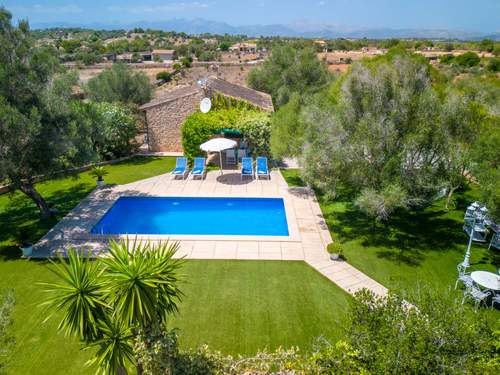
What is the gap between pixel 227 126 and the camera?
23.1m

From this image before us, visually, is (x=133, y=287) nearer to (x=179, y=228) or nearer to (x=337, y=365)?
(x=337, y=365)

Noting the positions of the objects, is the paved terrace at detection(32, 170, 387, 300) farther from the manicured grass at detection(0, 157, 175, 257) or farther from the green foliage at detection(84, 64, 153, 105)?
the green foliage at detection(84, 64, 153, 105)

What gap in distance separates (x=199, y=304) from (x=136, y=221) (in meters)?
7.80

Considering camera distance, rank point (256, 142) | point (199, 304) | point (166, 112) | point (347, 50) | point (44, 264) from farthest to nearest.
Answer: point (347, 50)
point (166, 112)
point (256, 142)
point (44, 264)
point (199, 304)

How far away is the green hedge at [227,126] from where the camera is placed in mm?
23000

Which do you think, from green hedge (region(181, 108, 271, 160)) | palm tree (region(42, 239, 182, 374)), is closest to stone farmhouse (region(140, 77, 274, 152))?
green hedge (region(181, 108, 271, 160))

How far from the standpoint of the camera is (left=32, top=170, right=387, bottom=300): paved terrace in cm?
1362

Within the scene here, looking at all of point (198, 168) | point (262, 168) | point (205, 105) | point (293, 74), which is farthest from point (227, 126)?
point (293, 74)

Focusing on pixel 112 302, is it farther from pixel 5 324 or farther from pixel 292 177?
pixel 292 177

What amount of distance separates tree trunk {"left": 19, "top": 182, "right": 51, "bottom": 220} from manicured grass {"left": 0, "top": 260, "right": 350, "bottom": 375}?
364 cm

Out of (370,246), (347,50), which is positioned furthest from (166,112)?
(347,50)

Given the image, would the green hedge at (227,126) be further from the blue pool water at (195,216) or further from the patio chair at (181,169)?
the blue pool water at (195,216)

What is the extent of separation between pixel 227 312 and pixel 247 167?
1239 cm

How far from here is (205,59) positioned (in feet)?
335
